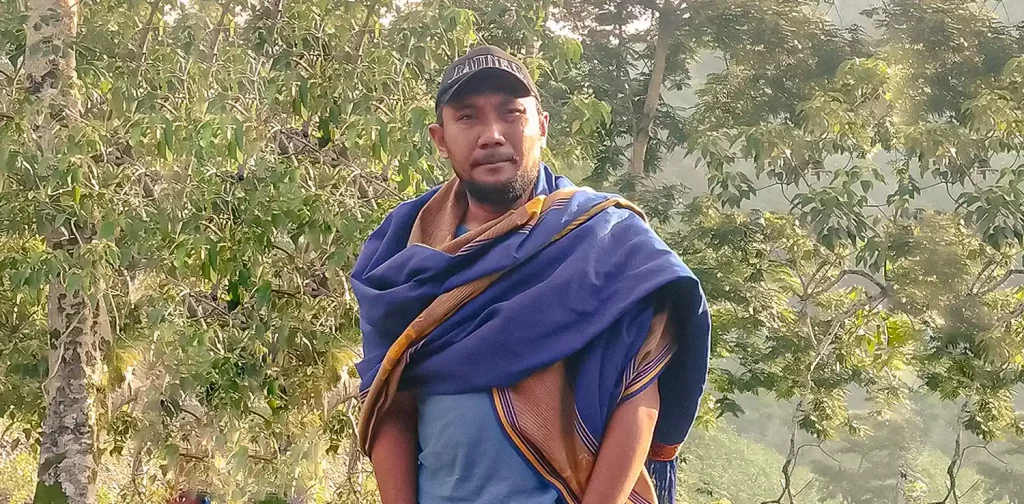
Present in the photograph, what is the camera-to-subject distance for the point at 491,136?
1223 millimetres

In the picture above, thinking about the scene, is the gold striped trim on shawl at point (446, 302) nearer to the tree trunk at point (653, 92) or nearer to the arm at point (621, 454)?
the arm at point (621, 454)

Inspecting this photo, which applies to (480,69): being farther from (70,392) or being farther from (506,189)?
(70,392)

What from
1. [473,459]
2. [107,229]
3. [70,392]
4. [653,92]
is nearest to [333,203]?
[107,229]

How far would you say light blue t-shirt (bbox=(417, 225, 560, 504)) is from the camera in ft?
3.87

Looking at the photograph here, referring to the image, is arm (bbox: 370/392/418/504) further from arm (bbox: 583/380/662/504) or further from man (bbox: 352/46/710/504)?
arm (bbox: 583/380/662/504)

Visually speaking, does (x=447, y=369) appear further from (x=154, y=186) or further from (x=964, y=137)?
(x=964, y=137)

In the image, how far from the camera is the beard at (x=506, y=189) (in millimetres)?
1243

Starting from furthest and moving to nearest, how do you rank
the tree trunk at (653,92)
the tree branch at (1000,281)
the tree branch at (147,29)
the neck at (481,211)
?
the tree trunk at (653,92), the tree branch at (1000,281), the tree branch at (147,29), the neck at (481,211)

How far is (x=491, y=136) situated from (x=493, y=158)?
0.09 ft

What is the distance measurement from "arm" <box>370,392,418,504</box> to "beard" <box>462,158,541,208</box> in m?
0.26

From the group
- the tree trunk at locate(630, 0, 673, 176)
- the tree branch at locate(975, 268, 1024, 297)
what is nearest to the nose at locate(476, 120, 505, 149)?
the tree branch at locate(975, 268, 1024, 297)

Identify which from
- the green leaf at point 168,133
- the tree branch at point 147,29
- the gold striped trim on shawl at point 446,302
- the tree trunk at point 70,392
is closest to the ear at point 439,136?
the gold striped trim on shawl at point 446,302

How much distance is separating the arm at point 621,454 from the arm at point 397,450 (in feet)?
0.81

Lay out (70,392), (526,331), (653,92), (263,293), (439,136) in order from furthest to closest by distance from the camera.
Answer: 1. (653,92)
2. (70,392)
3. (263,293)
4. (439,136)
5. (526,331)
